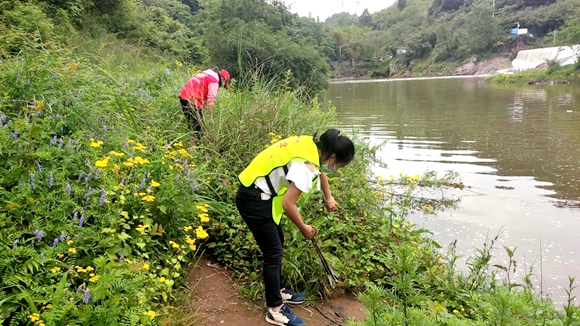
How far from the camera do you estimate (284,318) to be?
266cm

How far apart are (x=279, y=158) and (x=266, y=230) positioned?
1.64ft

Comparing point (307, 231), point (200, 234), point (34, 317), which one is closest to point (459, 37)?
point (307, 231)

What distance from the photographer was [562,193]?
6676mm

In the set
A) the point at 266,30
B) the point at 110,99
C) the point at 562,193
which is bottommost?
the point at 562,193

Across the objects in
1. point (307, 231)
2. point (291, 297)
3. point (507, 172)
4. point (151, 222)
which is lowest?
point (507, 172)

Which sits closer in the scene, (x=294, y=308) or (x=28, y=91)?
(x=294, y=308)

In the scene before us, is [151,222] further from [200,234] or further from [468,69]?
[468,69]

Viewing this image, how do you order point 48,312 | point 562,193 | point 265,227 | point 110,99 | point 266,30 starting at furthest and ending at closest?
point 266,30, point 562,193, point 110,99, point 265,227, point 48,312

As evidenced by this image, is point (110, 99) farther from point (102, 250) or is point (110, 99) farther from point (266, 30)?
point (266, 30)

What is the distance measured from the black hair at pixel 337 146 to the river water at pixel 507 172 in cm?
250

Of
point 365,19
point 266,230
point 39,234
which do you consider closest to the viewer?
point 39,234

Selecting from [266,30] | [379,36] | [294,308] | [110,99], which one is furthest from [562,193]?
[379,36]

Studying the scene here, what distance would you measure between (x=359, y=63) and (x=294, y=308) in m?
Result: 98.6

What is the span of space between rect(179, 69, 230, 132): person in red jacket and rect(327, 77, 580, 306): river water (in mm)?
3333
